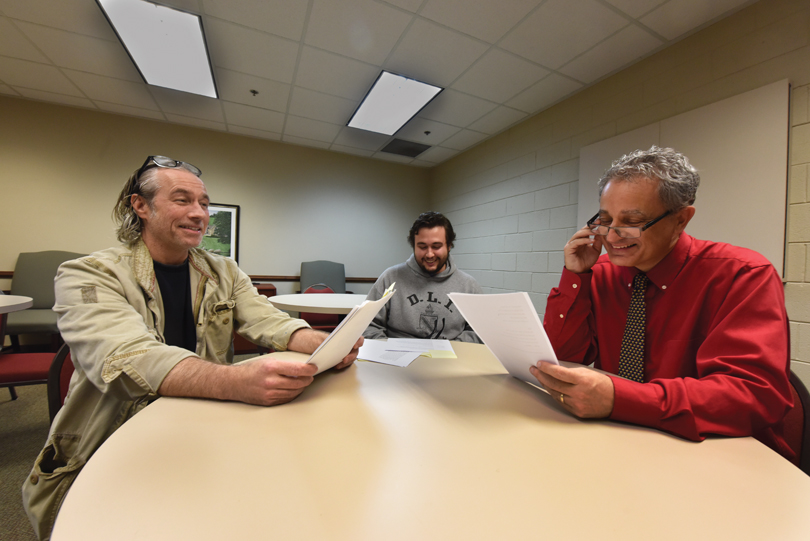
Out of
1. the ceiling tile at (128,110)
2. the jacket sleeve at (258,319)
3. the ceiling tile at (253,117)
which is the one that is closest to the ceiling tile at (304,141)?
the ceiling tile at (253,117)

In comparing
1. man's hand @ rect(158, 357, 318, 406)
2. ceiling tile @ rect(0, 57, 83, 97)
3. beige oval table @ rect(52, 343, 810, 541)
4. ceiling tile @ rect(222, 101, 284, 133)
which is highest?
ceiling tile @ rect(222, 101, 284, 133)

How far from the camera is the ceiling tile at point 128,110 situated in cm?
375

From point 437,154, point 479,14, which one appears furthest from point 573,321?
point 437,154

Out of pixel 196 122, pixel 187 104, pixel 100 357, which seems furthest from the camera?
pixel 196 122

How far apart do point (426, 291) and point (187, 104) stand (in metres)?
3.64

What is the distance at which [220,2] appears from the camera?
7.29 ft

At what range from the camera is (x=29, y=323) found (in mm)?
3008

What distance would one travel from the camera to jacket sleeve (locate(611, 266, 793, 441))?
657 millimetres

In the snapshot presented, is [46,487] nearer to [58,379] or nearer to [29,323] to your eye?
[58,379]

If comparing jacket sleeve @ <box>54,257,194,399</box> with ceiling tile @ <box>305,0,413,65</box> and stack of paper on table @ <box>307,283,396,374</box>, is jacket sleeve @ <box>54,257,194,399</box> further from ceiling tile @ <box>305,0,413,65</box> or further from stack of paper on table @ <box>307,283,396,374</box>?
ceiling tile @ <box>305,0,413,65</box>

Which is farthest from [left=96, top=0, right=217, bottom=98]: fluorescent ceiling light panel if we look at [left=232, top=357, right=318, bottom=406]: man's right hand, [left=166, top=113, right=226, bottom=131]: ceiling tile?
[left=232, top=357, right=318, bottom=406]: man's right hand

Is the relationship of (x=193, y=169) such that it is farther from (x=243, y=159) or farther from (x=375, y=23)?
(x=243, y=159)

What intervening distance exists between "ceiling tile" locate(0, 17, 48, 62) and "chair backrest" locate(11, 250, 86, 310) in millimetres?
1905

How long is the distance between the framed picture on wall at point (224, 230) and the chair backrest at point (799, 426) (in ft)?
16.6
